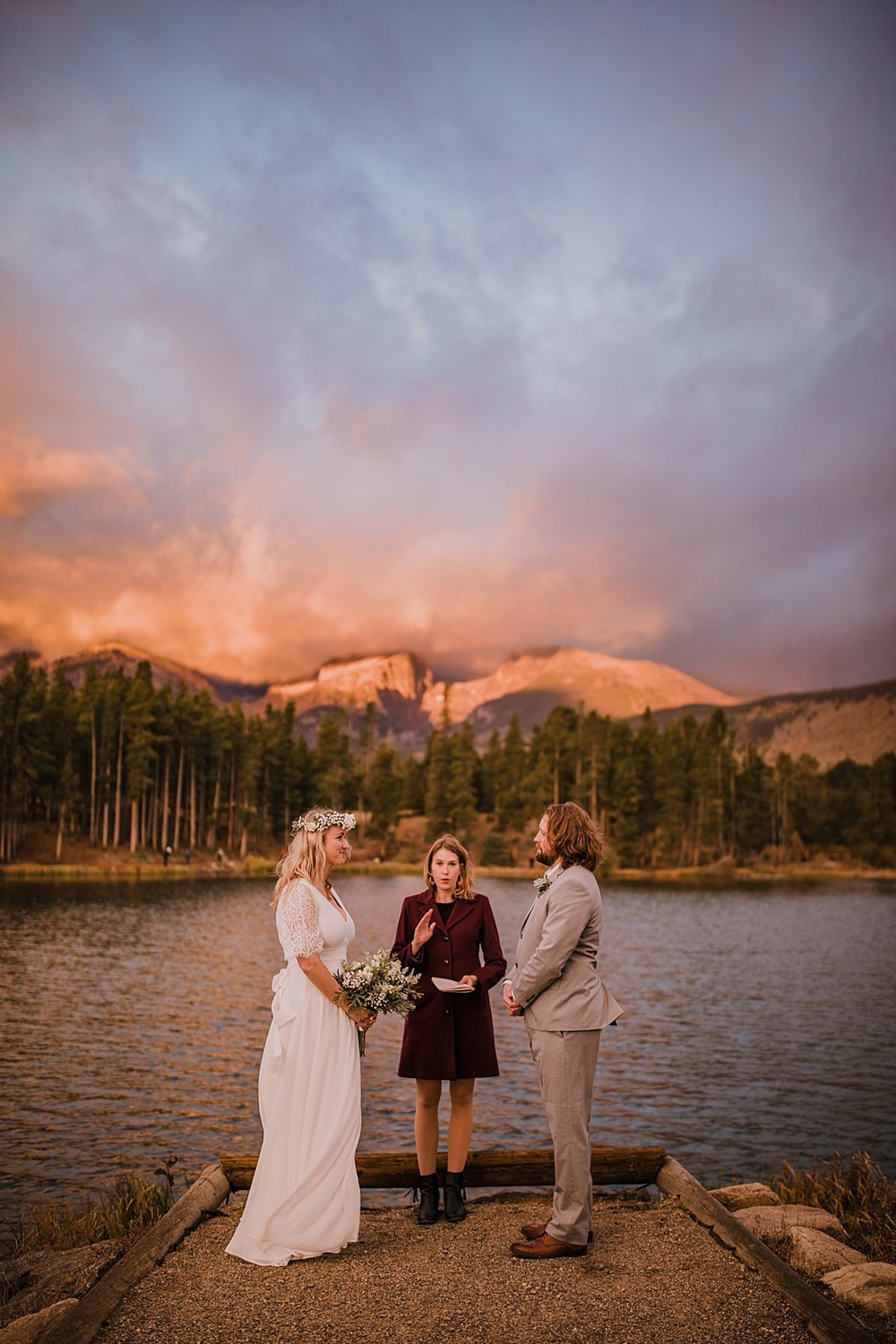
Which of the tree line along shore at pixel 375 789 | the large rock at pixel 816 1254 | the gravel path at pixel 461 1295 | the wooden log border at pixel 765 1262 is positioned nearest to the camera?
the wooden log border at pixel 765 1262

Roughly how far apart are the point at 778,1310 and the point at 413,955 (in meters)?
3.16

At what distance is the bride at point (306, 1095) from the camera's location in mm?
6270

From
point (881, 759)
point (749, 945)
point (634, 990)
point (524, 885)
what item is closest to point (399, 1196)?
point (634, 990)

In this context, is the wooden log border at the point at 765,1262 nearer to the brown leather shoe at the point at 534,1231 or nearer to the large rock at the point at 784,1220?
the large rock at the point at 784,1220

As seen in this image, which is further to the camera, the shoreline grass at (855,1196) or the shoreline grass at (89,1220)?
the shoreline grass at (89,1220)

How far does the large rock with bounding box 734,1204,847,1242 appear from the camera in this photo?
24.8ft

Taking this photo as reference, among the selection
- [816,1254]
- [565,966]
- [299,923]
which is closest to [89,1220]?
[299,923]

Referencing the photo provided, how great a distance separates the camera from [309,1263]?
246 inches

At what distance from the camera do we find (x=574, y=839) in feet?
21.2

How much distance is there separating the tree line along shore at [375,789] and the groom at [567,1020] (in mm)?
62696

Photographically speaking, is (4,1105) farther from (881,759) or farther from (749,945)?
(881,759)

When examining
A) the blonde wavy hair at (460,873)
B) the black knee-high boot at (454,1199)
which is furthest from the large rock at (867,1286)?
the blonde wavy hair at (460,873)

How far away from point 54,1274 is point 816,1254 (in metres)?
5.80

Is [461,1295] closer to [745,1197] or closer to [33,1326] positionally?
[33,1326]
